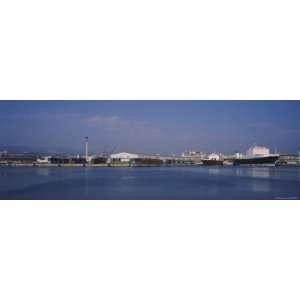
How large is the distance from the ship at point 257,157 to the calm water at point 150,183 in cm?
12

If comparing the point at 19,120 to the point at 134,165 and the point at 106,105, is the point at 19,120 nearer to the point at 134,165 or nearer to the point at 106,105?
the point at 106,105

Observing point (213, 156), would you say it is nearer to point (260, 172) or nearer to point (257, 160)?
point (257, 160)

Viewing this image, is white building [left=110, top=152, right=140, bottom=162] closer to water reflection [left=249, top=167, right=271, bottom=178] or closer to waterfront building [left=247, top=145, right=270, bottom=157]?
waterfront building [left=247, top=145, right=270, bottom=157]

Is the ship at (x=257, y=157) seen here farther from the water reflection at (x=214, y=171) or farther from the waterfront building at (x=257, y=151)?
the water reflection at (x=214, y=171)

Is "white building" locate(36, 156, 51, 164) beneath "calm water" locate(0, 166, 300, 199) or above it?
above

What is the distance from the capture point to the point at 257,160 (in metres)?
6.48

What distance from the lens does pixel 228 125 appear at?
6.20m

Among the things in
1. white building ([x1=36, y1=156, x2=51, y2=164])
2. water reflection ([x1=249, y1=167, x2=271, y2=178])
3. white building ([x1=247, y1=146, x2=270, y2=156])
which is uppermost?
white building ([x1=247, y1=146, x2=270, y2=156])

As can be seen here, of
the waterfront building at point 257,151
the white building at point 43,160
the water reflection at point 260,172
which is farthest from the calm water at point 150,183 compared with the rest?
the waterfront building at point 257,151

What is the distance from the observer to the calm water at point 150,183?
232 inches

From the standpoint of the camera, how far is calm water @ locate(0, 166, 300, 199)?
5.89 metres

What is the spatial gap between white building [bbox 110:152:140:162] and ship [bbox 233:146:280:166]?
59.3 inches

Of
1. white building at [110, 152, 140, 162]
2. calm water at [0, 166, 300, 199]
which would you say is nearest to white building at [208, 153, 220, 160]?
calm water at [0, 166, 300, 199]

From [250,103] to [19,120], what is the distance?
10.3 feet
